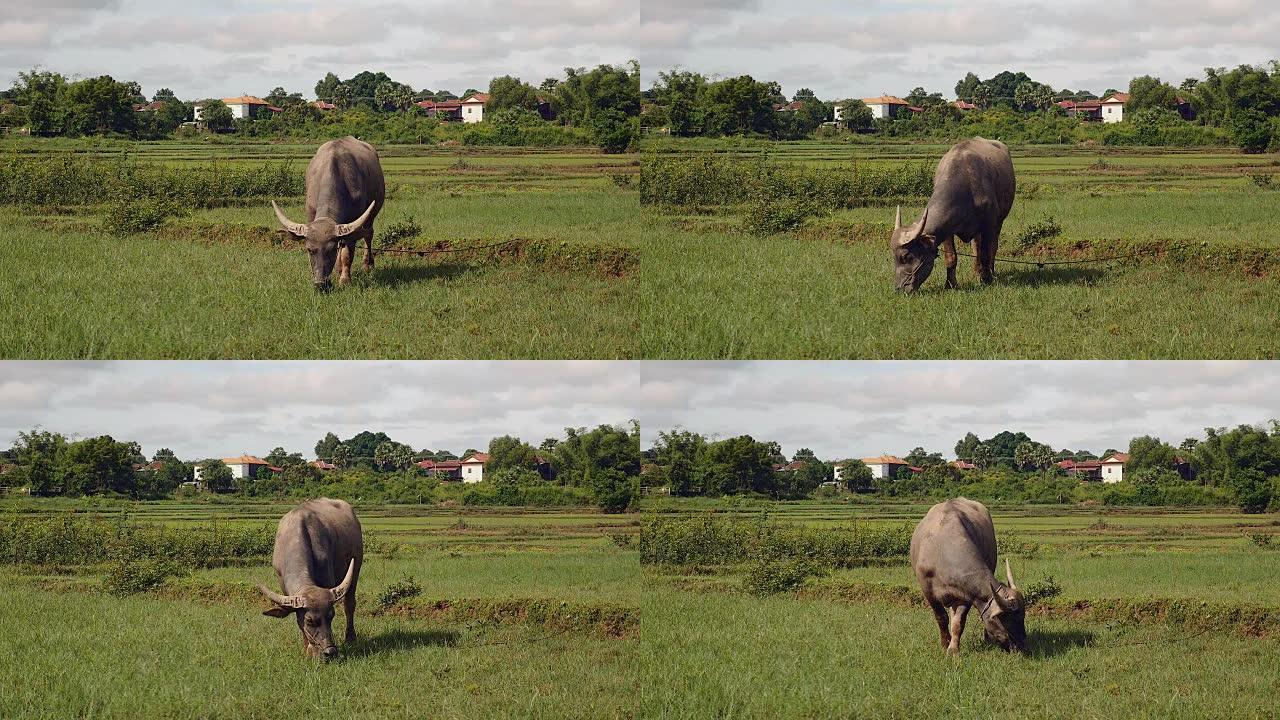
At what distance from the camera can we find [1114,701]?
7.11 m

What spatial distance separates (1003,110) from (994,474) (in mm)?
10455

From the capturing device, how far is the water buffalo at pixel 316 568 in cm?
862

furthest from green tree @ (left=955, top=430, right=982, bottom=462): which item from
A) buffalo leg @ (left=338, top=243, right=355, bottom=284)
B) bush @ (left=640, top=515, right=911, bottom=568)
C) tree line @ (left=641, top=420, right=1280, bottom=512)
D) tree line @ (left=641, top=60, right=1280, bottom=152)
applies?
Result: buffalo leg @ (left=338, top=243, right=355, bottom=284)

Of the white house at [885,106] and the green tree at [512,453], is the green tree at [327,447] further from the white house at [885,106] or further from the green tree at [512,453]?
the white house at [885,106]

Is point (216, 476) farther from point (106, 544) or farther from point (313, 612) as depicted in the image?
point (313, 612)

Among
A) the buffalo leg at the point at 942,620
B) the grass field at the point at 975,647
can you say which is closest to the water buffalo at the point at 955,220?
the grass field at the point at 975,647

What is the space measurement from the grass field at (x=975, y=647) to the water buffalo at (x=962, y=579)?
19cm

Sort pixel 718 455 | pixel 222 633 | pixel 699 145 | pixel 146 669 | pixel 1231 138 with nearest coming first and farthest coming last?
pixel 146 669 → pixel 222 633 → pixel 718 455 → pixel 699 145 → pixel 1231 138

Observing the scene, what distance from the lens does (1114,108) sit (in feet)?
109

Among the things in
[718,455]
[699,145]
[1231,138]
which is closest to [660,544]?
[718,455]

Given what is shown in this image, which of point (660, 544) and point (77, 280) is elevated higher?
point (77, 280)

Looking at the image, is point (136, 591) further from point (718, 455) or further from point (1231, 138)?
point (1231, 138)

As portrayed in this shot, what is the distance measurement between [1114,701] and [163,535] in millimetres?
14046

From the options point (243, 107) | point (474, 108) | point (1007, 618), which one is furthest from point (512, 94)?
point (1007, 618)
